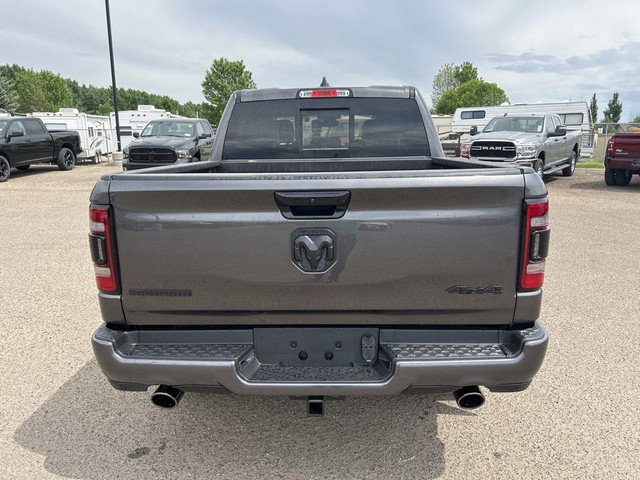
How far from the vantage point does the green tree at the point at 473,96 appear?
214 feet

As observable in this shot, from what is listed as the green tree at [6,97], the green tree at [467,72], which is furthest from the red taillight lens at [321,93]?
the green tree at [467,72]

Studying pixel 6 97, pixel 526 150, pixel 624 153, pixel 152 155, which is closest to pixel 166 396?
pixel 526 150

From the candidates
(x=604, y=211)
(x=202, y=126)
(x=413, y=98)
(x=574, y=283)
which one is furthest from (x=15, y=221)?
(x=604, y=211)

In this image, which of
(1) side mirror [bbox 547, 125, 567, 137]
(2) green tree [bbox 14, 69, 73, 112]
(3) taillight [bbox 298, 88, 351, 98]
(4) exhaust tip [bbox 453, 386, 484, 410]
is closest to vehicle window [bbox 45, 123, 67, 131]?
(1) side mirror [bbox 547, 125, 567, 137]

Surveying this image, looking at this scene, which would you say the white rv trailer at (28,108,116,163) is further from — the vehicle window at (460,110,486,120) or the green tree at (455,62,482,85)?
the green tree at (455,62,482,85)

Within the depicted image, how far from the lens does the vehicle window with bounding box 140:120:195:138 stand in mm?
15758

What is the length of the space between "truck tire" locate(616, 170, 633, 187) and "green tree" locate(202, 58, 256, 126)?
171 feet

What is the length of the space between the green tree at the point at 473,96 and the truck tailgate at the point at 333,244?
66501 millimetres

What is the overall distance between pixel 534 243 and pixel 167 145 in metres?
13.5

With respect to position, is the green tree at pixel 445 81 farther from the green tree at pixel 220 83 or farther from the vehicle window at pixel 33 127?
the vehicle window at pixel 33 127

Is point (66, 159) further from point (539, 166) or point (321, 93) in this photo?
point (321, 93)

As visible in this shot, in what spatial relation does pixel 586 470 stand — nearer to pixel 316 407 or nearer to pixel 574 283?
pixel 316 407

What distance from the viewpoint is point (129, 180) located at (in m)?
2.36

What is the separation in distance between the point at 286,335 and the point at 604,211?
10.8m
